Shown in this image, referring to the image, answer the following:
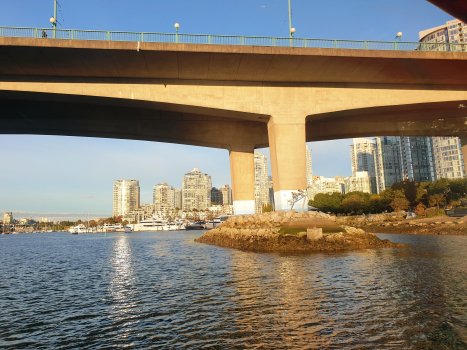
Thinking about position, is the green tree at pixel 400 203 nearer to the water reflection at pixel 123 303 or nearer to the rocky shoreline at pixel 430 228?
the rocky shoreline at pixel 430 228

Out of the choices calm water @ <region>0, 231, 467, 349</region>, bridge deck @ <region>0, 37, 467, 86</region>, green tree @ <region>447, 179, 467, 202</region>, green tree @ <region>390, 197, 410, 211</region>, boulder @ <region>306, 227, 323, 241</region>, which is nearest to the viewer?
calm water @ <region>0, 231, 467, 349</region>

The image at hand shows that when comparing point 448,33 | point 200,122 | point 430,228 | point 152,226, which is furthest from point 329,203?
point 200,122

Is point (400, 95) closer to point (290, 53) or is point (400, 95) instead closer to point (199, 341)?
point (290, 53)

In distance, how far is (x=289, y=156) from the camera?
32.6 metres

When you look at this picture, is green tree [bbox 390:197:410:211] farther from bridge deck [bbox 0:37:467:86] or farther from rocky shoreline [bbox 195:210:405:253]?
rocky shoreline [bbox 195:210:405:253]

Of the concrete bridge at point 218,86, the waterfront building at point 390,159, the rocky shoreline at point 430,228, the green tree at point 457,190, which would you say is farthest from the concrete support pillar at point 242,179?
the waterfront building at point 390,159

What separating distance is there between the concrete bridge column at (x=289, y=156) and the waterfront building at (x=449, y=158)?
103726mm

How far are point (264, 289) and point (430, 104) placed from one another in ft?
99.6

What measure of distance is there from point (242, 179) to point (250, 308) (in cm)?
3137

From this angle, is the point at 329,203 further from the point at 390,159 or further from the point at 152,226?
the point at 390,159

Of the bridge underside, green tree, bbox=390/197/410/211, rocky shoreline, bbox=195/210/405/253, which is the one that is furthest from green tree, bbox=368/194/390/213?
rocky shoreline, bbox=195/210/405/253

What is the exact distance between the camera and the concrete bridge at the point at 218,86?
28062mm

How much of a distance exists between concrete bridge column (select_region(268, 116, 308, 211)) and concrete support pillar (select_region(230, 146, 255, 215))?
1011cm

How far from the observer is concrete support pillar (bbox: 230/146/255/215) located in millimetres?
42750
